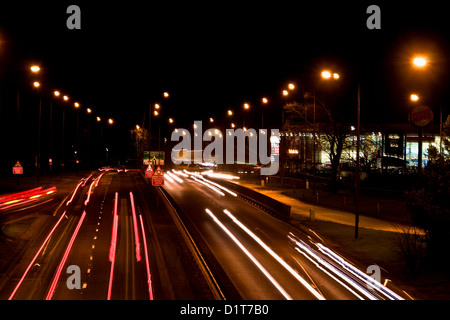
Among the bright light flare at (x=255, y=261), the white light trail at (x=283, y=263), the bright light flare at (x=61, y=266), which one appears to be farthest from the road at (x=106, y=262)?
the white light trail at (x=283, y=263)

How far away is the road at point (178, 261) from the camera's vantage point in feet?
37.9

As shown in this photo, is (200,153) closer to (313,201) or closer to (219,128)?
(219,128)

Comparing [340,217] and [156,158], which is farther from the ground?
[156,158]

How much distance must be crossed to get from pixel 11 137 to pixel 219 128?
1912 inches

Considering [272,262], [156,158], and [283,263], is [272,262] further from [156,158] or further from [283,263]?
[156,158]

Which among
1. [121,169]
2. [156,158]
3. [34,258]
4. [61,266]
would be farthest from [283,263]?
[121,169]

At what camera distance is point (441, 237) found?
1331cm

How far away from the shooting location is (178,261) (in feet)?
49.2

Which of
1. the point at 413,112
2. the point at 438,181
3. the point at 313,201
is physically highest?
the point at 413,112

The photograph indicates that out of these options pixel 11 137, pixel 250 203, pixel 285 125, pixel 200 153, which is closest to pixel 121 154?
pixel 200 153

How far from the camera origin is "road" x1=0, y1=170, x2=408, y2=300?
455 inches

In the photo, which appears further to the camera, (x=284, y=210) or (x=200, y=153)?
(x=200, y=153)

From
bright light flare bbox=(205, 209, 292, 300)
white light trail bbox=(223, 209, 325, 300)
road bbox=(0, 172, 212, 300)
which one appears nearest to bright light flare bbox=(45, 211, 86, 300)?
road bbox=(0, 172, 212, 300)
